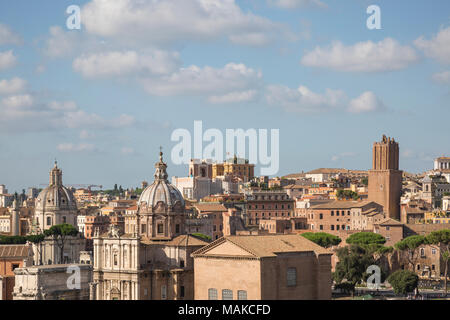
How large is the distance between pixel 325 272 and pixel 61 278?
1759 cm

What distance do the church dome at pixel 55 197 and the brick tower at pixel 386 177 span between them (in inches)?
1265

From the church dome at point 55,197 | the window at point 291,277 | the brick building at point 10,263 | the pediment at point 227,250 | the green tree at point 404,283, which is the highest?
the church dome at point 55,197

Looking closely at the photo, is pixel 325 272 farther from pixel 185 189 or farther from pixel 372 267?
pixel 185 189

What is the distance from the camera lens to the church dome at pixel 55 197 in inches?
3957

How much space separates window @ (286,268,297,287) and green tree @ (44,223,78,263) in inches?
1836

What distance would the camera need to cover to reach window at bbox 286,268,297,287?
157ft

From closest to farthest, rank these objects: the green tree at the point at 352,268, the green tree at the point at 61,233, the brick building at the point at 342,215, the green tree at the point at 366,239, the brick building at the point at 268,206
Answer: the green tree at the point at 352,268 < the green tree at the point at 366,239 < the brick building at the point at 342,215 < the green tree at the point at 61,233 < the brick building at the point at 268,206

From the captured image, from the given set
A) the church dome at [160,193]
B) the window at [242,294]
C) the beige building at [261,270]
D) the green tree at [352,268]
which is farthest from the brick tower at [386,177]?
the window at [242,294]

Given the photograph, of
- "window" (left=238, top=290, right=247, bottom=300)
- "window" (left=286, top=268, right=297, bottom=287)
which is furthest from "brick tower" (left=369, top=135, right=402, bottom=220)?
"window" (left=238, top=290, right=247, bottom=300)

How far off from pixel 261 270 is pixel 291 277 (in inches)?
110

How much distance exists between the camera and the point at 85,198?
18688 cm

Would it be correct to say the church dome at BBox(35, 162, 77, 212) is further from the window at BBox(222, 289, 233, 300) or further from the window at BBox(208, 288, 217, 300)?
the window at BBox(222, 289, 233, 300)

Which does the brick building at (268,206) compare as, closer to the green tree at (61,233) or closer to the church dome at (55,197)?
the church dome at (55,197)
